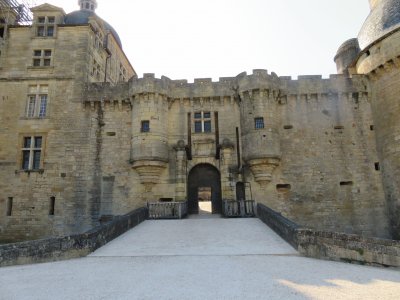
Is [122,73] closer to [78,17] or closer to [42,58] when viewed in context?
[78,17]

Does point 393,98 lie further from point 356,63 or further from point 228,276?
point 228,276

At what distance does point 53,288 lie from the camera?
5.59m

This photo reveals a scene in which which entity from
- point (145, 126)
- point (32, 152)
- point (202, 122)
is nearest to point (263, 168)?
point (202, 122)

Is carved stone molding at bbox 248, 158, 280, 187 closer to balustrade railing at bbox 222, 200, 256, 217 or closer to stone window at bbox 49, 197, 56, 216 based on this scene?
balustrade railing at bbox 222, 200, 256, 217

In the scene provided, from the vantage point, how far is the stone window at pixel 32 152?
17375mm

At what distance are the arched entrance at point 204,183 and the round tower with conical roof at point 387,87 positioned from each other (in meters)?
9.18

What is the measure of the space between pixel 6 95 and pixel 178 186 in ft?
39.1

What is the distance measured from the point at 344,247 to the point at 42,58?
62.9 ft

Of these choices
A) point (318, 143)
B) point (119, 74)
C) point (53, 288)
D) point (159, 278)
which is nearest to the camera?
point (53, 288)

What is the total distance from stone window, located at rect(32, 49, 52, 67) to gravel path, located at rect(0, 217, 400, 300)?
1372 centimetres

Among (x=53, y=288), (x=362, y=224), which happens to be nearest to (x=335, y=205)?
(x=362, y=224)

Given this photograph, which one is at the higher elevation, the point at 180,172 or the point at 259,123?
the point at 259,123

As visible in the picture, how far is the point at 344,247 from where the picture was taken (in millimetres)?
7777

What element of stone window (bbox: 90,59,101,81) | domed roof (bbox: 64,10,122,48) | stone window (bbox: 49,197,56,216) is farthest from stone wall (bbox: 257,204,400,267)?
domed roof (bbox: 64,10,122,48)
